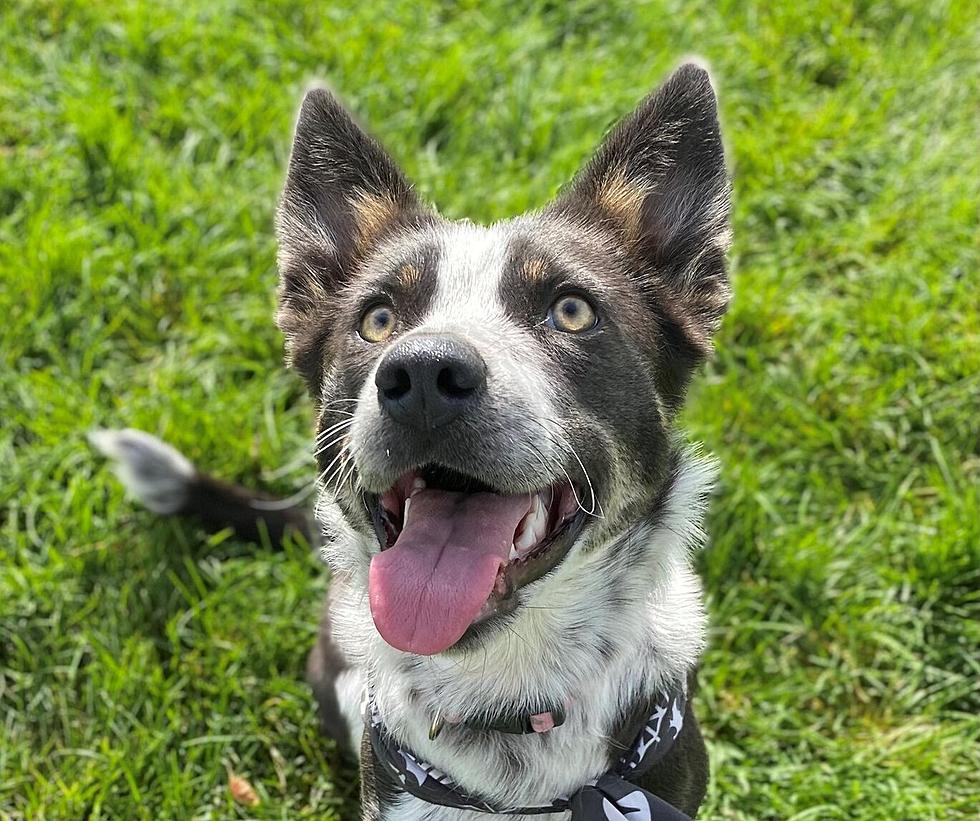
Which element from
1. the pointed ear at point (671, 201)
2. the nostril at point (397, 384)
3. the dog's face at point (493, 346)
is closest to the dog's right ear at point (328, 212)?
the dog's face at point (493, 346)

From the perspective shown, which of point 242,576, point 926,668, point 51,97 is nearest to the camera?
point 926,668

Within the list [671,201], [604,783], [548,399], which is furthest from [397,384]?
[604,783]

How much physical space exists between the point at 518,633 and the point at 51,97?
4021 mm

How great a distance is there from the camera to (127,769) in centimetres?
362

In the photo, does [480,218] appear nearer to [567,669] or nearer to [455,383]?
[567,669]

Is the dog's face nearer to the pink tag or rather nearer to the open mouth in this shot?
the open mouth

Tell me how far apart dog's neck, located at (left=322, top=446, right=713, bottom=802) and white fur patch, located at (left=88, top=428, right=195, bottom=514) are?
1433 mm

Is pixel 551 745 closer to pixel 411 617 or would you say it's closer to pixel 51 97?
pixel 411 617

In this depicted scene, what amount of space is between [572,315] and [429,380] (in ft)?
1.70

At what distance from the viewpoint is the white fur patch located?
13.2ft

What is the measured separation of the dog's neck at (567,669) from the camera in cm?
284

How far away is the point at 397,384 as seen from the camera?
7.71ft

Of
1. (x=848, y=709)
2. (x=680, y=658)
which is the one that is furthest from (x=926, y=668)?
(x=680, y=658)

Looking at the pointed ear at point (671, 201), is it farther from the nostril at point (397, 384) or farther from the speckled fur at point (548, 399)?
the nostril at point (397, 384)
